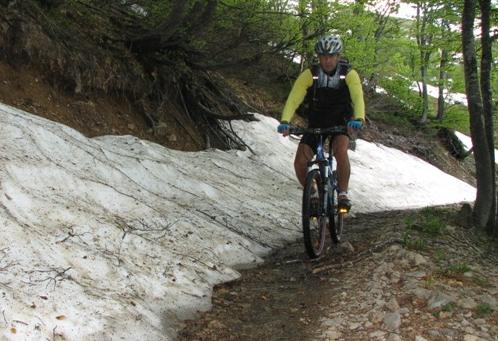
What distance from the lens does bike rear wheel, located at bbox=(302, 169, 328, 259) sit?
18.9 ft

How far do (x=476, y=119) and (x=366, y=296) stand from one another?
3.99 metres

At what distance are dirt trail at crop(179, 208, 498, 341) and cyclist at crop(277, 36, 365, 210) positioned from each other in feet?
3.43

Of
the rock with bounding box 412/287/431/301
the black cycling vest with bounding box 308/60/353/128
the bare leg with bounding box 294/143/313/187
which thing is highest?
the black cycling vest with bounding box 308/60/353/128

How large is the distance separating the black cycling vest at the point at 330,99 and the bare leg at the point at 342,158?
265 millimetres

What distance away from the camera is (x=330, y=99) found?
6.43 meters

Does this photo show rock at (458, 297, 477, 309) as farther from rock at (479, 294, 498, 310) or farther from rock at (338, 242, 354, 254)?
rock at (338, 242, 354, 254)

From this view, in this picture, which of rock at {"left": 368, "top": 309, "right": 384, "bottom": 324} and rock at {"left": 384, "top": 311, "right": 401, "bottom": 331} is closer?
rock at {"left": 384, "top": 311, "right": 401, "bottom": 331}

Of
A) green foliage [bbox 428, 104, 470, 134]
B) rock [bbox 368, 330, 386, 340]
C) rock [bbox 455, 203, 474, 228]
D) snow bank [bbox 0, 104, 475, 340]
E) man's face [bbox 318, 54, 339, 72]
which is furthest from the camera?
green foliage [bbox 428, 104, 470, 134]

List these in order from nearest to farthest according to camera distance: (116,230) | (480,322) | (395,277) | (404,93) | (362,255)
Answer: (480,322)
(395,277)
(116,230)
(362,255)
(404,93)

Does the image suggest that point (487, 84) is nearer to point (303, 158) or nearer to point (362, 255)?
point (303, 158)

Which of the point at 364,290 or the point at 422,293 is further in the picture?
the point at 364,290

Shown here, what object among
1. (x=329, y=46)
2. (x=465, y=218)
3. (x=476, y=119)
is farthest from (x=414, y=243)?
(x=476, y=119)

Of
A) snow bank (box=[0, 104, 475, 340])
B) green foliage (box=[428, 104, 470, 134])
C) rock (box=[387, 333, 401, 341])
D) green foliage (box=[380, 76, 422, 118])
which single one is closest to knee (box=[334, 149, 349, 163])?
snow bank (box=[0, 104, 475, 340])

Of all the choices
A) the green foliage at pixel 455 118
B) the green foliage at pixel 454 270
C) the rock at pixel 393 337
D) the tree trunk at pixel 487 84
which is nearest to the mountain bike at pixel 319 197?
the green foliage at pixel 454 270
